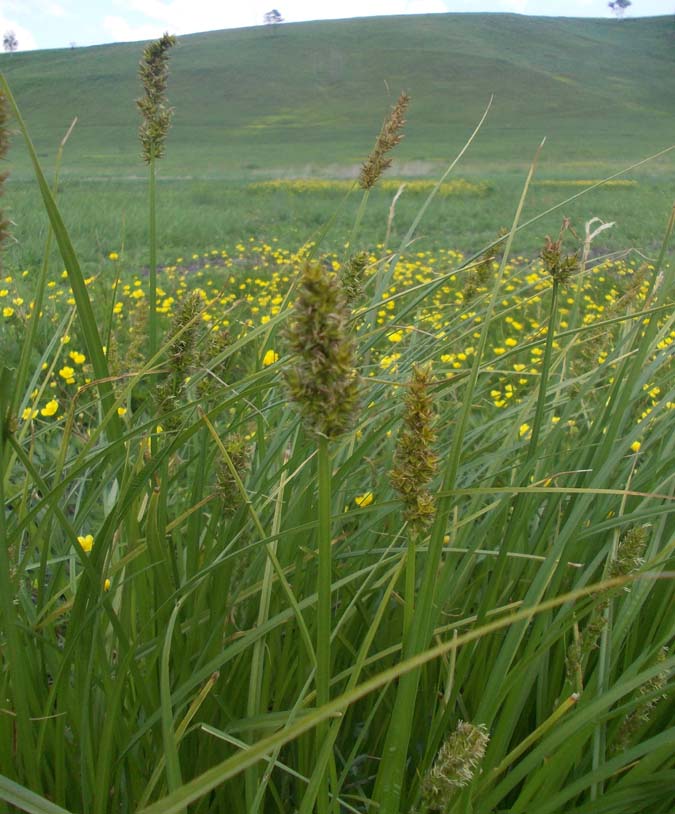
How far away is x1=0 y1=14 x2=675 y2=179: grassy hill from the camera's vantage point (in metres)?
45.5

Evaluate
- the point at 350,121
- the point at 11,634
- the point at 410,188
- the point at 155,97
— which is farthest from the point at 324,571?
the point at 350,121

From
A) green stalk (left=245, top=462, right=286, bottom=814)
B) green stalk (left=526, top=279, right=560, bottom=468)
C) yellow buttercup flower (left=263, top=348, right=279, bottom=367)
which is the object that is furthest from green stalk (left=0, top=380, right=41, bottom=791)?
yellow buttercup flower (left=263, top=348, right=279, bottom=367)

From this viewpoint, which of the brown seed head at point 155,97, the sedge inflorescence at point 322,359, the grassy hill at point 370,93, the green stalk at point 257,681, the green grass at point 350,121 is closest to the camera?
the sedge inflorescence at point 322,359

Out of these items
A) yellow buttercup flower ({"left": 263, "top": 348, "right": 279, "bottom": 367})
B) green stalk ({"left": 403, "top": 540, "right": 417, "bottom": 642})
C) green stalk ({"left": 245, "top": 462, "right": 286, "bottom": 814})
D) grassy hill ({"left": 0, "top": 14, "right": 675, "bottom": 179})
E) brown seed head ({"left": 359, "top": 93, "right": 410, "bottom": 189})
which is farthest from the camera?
grassy hill ({"left": 0, "top": 14, "right": 675, "bottom": 179})

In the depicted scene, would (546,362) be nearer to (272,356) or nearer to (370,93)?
(272,356)

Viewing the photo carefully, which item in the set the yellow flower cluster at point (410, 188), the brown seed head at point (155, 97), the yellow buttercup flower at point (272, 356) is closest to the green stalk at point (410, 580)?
the brown seed head at point (155, 97)

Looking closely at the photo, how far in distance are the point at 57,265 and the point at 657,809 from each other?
6.39m

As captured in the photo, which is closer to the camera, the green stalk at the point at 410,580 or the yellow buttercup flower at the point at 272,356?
the green stalk at the point at 410,580

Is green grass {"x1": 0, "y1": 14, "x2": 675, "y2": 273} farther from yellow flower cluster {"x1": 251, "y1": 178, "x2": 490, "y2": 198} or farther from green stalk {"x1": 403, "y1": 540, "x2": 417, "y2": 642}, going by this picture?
green stalk {"x1": 403, "y1": 540, "x2": 417, "y2": 642}

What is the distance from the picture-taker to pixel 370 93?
70.6m

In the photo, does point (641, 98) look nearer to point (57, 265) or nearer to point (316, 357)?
point (57, 265)

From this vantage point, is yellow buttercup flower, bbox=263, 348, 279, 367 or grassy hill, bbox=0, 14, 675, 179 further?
grassy hill, bbox=0, 14, 675, 179

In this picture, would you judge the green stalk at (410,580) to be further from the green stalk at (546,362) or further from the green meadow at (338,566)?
the green stalk at (546,362)

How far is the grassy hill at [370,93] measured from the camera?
45500 mm
